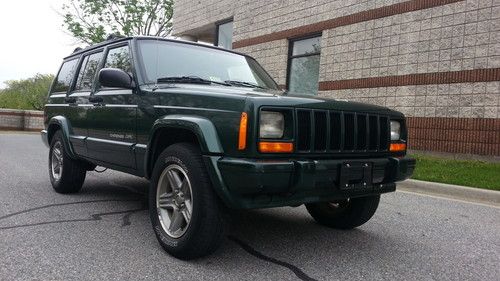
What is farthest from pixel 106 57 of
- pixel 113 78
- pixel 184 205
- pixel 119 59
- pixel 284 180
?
pixel 284 180

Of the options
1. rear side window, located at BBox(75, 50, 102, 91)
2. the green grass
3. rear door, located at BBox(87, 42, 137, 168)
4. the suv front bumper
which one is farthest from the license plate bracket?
the green grass

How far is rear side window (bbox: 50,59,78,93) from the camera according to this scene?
230 inches

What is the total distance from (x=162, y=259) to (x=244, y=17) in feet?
46.3

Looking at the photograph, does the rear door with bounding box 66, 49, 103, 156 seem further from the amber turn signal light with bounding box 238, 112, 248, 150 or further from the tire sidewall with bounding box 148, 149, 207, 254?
the amber turn signal light with bounding box 238, 112, 248, 150

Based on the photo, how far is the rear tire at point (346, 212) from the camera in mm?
4160

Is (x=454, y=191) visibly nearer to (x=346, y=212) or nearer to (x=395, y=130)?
(x=346, y=212)

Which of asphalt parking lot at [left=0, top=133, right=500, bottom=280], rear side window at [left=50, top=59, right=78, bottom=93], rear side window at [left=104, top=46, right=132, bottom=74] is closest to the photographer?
asphalt parking lot at [left=0, top=133, right=500, bottom=280]

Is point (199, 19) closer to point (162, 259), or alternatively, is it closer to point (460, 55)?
point (460, 55)

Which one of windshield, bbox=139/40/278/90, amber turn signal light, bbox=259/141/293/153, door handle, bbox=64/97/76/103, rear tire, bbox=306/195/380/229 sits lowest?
rear tire, bbox=306/195/380/229

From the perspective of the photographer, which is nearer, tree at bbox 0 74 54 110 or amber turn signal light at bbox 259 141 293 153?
amber turn signal light at bbox 259 141 293 153

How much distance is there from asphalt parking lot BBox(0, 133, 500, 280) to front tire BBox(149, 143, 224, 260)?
15 cm

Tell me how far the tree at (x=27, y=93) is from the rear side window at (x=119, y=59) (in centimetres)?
5062

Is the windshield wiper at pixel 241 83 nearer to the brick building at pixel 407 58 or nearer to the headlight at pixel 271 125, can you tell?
the headlight at pixel 271 125

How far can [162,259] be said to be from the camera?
332 centimetres
